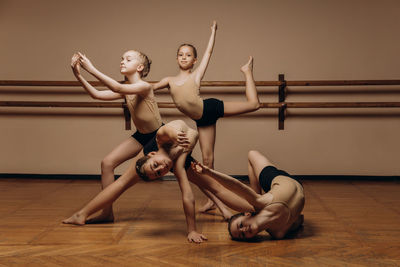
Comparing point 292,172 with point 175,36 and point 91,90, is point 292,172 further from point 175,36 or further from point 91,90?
point 91,90

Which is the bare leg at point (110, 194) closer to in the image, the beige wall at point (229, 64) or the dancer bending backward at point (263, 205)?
the dancer bending backward at point (263, 205)

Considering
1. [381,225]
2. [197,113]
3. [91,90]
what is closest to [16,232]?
[91,90]

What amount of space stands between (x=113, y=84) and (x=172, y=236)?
2.93 feet

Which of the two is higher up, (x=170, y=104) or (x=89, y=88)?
(x=89, y=88)

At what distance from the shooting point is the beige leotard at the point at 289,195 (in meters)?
2.02

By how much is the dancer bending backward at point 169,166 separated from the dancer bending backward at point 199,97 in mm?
506

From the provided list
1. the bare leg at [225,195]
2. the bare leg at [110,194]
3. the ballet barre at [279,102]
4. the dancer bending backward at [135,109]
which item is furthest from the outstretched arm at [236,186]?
the ballet barre at [279,102]

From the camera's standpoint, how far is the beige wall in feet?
13.7

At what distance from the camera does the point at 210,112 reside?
9.19ft

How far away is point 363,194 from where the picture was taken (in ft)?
11.4

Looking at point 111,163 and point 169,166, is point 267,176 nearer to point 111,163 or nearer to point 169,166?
point 169,166

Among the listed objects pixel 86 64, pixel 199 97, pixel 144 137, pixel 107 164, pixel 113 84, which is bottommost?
pixel 107 164

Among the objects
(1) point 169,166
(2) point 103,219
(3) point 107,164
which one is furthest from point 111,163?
(1) point 169,166

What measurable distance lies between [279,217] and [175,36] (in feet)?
8.96
